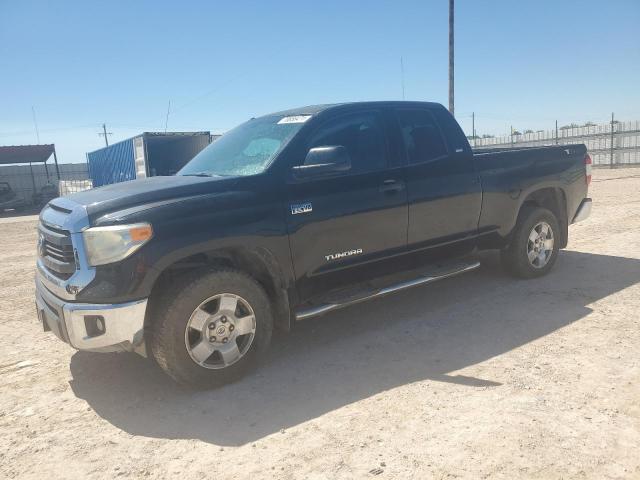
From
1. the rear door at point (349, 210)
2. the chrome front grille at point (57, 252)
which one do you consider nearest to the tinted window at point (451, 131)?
the rear door at point (349, 210)

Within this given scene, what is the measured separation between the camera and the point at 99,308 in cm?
302

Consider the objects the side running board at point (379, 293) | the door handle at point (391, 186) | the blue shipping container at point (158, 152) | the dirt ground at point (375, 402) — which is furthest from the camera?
the blue shipping container at point (158, 152)

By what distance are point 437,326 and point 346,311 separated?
963mm

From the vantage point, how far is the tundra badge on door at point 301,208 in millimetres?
3625

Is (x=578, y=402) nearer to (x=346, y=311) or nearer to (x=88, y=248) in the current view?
(x=346, y=311)

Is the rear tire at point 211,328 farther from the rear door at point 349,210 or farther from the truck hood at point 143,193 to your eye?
the truck hood at point 143,193

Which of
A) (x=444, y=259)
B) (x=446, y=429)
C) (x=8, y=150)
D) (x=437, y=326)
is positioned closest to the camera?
(x=446, y=429)

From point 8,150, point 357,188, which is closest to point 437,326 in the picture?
point 357,188

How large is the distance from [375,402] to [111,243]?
191 centimetres

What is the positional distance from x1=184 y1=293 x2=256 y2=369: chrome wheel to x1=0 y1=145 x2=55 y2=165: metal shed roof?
1195 inches

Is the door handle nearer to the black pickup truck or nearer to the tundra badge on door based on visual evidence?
the black pickup truck

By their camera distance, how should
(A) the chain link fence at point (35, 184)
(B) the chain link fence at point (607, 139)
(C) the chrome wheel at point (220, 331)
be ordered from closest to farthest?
(C) the chrome wheel at point (220, 331)
(B) the chain link fence at point (607, 139)
(A) the chain link fence at point (35, 184)

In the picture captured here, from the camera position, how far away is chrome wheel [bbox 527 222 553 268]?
5.43 meters

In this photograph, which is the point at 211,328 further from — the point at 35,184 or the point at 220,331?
the point at 35,184
